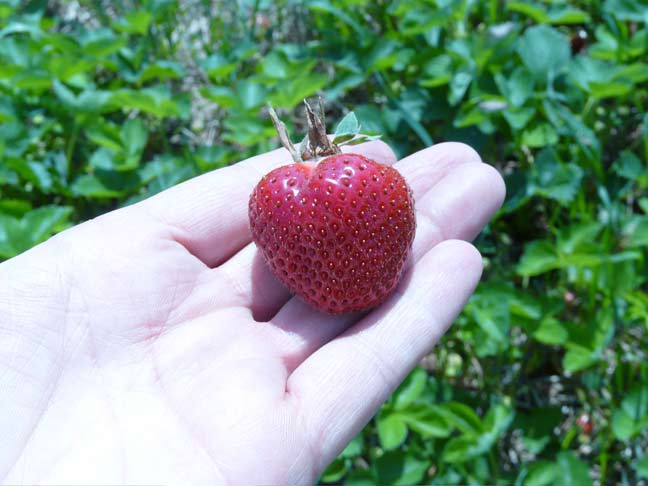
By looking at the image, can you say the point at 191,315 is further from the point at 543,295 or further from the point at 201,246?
the point at 543,295

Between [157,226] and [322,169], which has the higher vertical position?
[322,169]

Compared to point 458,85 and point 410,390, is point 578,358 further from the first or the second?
point 458,85

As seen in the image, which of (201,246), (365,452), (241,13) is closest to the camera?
(201,246)

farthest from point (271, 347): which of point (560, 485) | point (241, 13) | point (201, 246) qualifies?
point (241, 13)

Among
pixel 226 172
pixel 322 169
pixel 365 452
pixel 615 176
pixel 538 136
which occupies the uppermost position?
pixel 322 169

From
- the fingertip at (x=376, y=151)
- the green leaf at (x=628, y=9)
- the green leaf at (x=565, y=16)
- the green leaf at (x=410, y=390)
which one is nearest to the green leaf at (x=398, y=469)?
the green leaf at (x=410, y=390)

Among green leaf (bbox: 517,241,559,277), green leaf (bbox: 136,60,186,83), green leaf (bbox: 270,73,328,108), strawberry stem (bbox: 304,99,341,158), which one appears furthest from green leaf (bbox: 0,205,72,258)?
green leaf (bbox: 517,241,559,277)

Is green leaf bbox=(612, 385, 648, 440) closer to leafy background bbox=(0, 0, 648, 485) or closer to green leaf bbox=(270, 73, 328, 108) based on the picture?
leafy background bbox=(0, 0, 648, 485)
